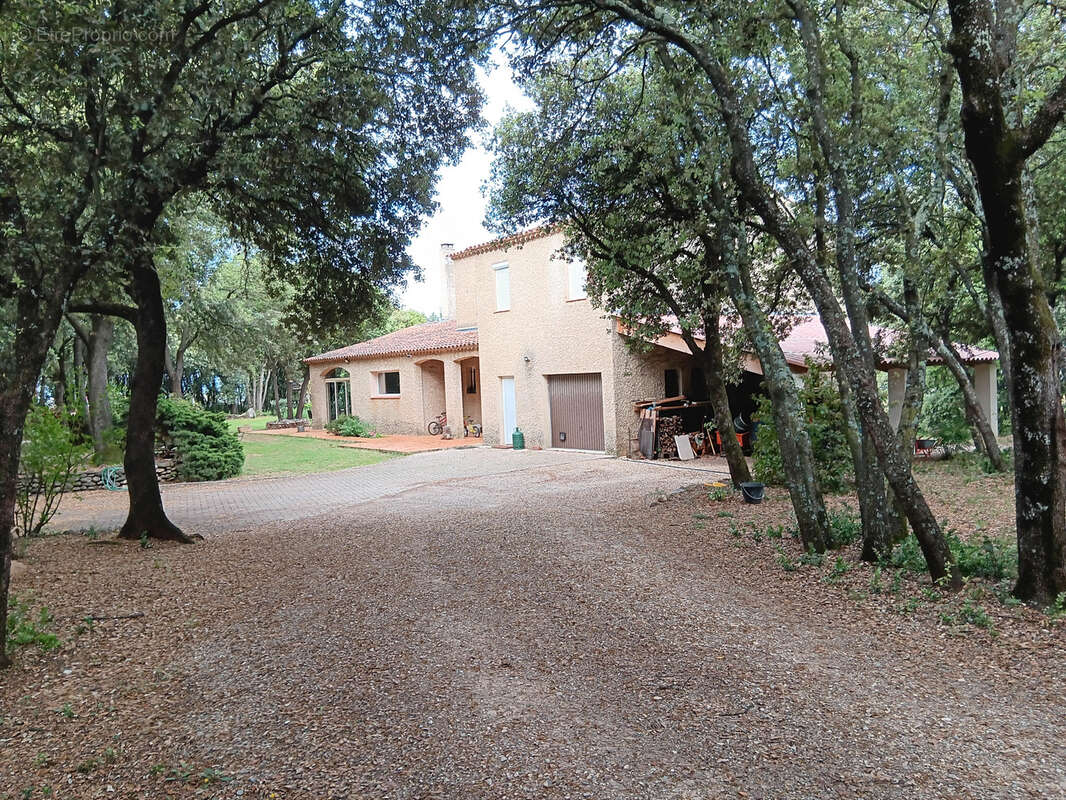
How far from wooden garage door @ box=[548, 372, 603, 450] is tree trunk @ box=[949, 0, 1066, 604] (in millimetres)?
12219

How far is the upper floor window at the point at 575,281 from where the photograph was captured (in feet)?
54.6

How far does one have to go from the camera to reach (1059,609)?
4.36m

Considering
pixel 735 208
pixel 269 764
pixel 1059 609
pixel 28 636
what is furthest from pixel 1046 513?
pixel 28 636

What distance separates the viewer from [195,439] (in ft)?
50.5

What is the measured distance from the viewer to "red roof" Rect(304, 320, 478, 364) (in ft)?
73.0

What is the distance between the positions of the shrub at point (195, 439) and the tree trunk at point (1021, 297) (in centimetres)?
1538

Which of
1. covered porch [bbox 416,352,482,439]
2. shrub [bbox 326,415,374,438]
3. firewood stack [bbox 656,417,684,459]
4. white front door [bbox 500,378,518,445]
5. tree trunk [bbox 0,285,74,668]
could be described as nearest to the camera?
tree trunk [bbox 0,285,74,668]

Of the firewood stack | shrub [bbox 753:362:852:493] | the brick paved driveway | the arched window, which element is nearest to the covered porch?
the brick paved driveway

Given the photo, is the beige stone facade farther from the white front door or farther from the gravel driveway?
the gravel driveway

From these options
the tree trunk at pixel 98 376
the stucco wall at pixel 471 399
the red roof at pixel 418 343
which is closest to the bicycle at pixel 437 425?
the stucco wall at pixel 471 399

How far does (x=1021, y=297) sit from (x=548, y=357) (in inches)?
535

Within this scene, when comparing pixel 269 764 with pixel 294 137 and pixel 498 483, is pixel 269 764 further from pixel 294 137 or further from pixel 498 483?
pixel 498 483

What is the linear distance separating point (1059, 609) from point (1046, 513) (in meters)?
0.62

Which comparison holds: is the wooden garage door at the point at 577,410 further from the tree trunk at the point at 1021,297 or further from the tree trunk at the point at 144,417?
the tree trunk at the point at 1021,297
